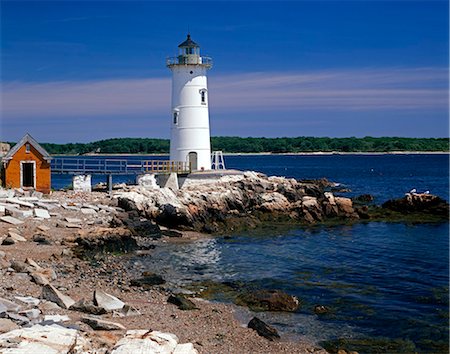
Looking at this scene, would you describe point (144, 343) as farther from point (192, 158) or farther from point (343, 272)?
point (192, 158)

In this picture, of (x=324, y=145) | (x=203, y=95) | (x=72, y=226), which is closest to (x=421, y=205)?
(x=203, y=95)

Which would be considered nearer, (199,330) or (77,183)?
(199,330)

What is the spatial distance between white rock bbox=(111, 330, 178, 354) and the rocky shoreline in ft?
0.11

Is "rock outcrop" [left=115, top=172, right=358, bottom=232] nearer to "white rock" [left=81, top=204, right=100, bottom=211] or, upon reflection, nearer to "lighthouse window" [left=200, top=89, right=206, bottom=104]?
"white rock" [left=81, top=204, right=100, bottom=211]

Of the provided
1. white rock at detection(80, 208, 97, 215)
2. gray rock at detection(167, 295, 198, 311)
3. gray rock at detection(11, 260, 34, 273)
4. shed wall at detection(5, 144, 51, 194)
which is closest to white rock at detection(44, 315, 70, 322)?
gray rock at detection(167, 295, 198, 311)

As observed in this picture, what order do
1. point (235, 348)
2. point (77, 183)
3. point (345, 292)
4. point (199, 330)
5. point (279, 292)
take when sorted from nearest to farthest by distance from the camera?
point (235, 348)
point (199, 330)
point (279, 292)
point (345, 292)
point (77, 183)

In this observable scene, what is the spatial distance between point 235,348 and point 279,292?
4.29 metres

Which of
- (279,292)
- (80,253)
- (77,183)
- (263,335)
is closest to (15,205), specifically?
(80,253)

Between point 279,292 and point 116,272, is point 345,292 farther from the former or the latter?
point 116,272

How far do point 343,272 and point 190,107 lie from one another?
1775 centimetres

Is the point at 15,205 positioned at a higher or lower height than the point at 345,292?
higher

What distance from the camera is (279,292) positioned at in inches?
589

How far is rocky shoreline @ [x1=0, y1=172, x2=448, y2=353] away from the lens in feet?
32.9

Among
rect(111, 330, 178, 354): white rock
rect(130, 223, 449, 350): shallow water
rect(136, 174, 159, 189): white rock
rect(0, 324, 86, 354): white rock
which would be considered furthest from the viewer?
rect(136, 174, 159, 189): white rock
